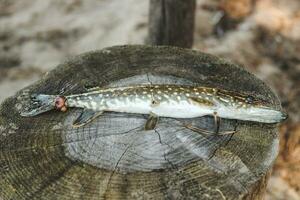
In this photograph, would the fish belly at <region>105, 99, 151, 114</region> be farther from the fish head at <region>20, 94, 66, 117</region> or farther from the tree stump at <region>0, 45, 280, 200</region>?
the fish head at <region>20, 94, 66, 117</region>

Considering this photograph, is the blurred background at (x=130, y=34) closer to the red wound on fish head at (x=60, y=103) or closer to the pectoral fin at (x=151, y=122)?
the pectoral fin at (x=151, y=122)

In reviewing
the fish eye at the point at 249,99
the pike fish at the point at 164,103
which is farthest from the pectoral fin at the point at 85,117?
the fish eye at the point at 249,99

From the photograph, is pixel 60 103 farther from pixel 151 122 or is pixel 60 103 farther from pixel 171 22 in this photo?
pixel 171 22

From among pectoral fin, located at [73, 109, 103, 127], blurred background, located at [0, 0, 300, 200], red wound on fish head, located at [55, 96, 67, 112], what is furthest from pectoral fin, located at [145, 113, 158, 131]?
blurred background, located at [0, 0, 300, 200]

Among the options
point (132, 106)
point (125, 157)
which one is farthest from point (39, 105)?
point (125, 157)

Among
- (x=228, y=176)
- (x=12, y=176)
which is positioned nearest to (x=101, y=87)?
(x=12, y=176)
